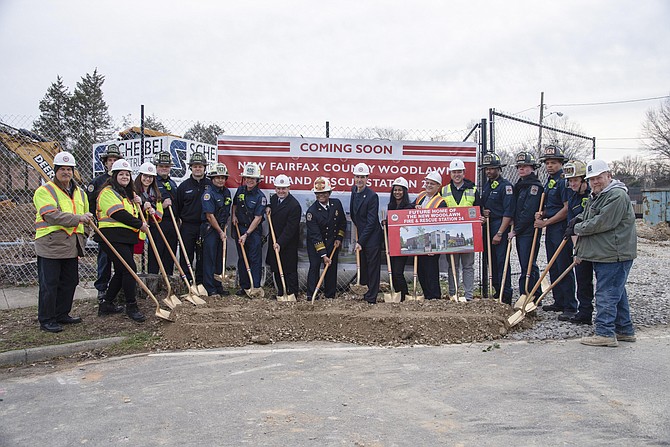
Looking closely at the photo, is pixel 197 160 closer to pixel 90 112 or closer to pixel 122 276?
pixel 122 276

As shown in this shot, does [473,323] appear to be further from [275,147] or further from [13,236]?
[13,236]

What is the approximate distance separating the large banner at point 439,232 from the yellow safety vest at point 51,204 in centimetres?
421

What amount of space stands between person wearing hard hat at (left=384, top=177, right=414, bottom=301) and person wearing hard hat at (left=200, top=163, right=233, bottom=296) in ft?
8.22

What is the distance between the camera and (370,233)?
764 centimetres

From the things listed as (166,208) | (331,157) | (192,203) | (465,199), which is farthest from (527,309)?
(166,208)

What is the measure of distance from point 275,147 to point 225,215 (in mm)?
1453

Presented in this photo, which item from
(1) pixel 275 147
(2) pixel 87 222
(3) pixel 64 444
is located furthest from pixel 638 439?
(1) pixel 275 147

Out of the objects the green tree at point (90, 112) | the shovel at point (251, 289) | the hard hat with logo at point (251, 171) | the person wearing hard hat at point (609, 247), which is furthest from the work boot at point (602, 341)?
the green tree at point (90, 112)

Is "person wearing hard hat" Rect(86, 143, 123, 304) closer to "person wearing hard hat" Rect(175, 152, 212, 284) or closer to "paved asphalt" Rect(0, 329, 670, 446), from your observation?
"person wearing hard hat" Rect(175, 152, 212, 284)

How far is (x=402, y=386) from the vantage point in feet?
14.9

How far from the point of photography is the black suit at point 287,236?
7.87 meters

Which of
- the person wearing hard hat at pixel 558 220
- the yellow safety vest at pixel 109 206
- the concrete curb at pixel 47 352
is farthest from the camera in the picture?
the person wearing hard hat at pixel 558 220

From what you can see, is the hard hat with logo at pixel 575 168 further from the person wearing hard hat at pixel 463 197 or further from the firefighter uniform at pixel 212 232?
the firefighter uniform at pixel 212 232

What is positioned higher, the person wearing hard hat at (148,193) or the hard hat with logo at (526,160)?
the hard hat with logo at (526,160)
